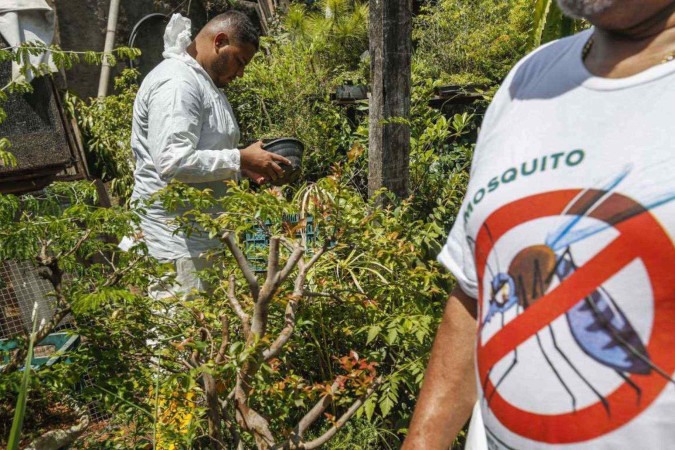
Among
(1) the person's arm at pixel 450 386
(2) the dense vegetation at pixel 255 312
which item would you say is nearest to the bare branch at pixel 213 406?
(2) the dense vegetation at pixel 255 312

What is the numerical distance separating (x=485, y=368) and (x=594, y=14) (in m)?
0.63

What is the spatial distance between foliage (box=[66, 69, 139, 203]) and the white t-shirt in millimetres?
6036

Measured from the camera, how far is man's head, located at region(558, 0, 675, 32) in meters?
1.11

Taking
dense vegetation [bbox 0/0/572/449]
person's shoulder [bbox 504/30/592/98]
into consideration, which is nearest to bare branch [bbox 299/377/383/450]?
dense vegetation [bbox 0/0/572/449]

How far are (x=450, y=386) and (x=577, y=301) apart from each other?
46 centimetres

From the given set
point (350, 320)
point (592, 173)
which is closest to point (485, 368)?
point (592, 173)

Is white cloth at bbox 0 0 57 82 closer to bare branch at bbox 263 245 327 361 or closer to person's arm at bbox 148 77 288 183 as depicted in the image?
person's arm at bbox 148 77 288 183

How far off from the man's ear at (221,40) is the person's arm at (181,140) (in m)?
0.37

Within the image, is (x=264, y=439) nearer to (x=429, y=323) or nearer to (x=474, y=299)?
(x=429, y=323)

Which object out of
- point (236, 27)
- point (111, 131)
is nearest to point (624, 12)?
A: point (236, 27)

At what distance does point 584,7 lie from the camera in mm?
1185

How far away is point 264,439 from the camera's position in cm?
217

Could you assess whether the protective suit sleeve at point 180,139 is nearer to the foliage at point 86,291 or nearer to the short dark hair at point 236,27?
the short dark hair at point 236,27

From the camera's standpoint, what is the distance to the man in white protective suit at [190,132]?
11.2 feet
